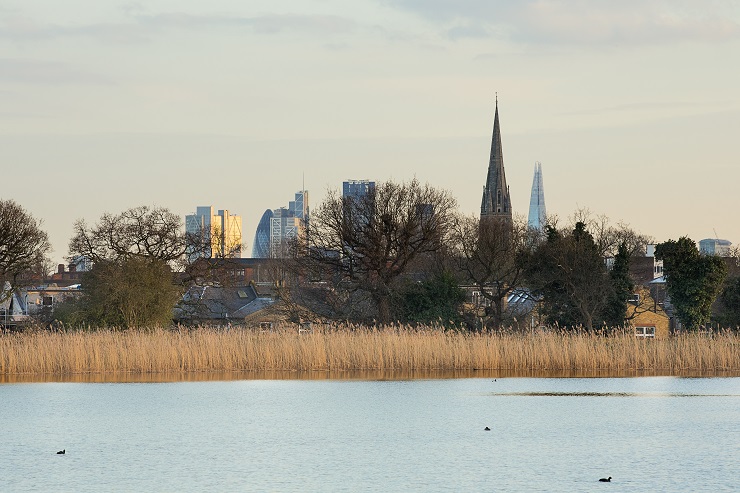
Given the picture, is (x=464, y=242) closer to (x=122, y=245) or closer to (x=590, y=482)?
(x=122, y=245)

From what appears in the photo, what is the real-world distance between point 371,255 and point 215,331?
23.5m

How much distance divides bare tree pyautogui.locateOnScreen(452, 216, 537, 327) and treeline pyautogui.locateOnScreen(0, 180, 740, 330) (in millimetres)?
80

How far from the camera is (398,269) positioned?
196ft

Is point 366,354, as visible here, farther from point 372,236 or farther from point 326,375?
point 372,236

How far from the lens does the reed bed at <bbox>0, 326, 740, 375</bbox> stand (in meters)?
34.4

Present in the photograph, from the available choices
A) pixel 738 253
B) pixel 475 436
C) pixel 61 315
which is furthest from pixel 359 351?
pixel 738 253

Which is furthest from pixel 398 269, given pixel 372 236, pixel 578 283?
pixel 578 283

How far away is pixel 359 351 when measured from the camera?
1380 inches

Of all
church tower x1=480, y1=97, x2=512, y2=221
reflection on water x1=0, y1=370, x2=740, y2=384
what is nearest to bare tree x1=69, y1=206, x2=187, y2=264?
reflection on water x1=0, y1=370, x2=740, y2=384

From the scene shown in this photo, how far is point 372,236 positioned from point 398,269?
6.92ft

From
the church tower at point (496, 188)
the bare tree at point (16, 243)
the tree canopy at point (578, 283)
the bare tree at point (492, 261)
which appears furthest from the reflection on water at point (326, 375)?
the church tower at point (496, 188)

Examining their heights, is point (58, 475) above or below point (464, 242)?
below

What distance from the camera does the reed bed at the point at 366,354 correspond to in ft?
113

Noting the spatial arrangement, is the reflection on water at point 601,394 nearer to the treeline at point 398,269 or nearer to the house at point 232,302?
the treeline at point 398,269
